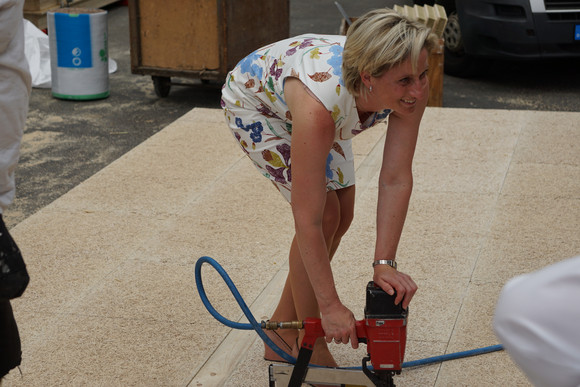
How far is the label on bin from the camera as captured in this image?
7176mm

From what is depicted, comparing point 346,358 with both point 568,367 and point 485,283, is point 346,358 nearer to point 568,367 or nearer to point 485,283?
point 485,283

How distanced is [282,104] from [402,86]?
0.43 meters

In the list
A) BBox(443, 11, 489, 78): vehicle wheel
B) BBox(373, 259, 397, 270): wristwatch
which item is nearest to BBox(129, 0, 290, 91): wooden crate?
BBox(443, 11, 489, 78): vehicle wheel

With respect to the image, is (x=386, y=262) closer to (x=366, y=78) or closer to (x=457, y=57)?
(x=366, y=78)

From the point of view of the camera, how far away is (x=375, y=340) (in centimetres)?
232

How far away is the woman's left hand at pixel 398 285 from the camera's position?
2.32 metres

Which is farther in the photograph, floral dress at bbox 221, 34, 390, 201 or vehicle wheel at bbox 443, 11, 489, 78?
vehicle wheel at bbox 443, 11, 489, 78

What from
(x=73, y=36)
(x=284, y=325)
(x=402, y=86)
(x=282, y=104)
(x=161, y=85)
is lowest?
(x=161, y=85)

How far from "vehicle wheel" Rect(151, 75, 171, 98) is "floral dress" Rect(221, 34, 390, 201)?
4.97 meters

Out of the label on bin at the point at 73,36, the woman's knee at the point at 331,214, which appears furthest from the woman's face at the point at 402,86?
the label on bin at the point at 73,36

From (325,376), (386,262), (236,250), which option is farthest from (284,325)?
(236,250)

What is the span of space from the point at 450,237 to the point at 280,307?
1.27 meters

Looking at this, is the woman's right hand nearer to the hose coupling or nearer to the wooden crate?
the hose coupling

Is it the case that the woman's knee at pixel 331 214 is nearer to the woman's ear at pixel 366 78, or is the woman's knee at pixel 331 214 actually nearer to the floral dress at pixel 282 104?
the floral dress at pixel 282 104
